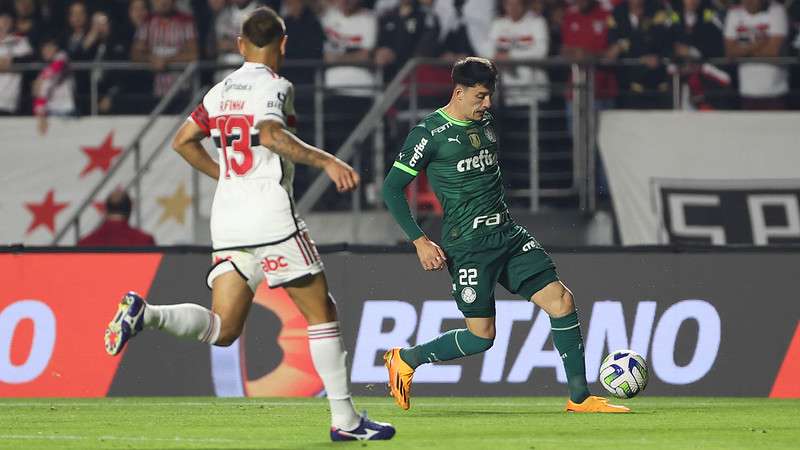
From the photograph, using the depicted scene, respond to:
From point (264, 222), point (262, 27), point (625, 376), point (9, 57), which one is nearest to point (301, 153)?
point (264, 222)

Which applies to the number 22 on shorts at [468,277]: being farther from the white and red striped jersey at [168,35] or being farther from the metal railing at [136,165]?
the white and red striped jersey at [168,35]

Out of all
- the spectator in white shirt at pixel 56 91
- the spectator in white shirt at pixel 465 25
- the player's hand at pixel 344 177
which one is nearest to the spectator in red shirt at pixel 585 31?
the spectator in white shirt at pixel 465 25

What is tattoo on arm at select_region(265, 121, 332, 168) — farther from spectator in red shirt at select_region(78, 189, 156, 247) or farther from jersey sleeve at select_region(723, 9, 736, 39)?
jersey sleeve at select_region(723, 9, 736, 39)

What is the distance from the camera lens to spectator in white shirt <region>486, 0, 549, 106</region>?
16.7m

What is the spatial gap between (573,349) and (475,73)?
1.90 m

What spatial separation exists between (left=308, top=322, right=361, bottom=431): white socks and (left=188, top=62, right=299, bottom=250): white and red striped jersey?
1.71ft

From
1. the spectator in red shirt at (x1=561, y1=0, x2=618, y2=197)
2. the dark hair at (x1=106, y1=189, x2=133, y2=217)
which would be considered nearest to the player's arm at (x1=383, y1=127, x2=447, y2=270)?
the dark hair at (x1=106, y1=189, x2=133, y2=217)

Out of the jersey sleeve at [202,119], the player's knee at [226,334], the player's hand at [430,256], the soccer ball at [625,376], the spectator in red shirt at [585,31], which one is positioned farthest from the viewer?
the spectator in red shirt at [585,31]

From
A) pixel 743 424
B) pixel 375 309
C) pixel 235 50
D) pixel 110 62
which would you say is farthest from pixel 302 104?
pixel 743 424

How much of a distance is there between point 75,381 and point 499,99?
218 inches

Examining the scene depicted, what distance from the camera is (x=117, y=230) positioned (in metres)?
15.7

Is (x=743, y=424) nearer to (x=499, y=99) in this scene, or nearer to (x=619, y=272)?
(x=619, y=272)

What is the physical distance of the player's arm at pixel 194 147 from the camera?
28.2ft

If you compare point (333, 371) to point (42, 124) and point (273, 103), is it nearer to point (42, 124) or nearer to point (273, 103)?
point (273, 103)
